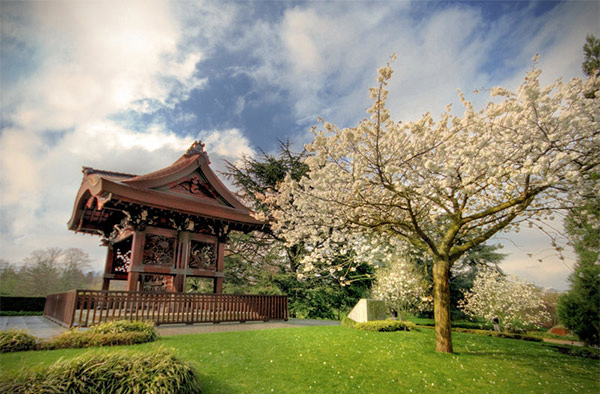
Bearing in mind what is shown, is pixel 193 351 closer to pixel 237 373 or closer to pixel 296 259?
pixel 237 373

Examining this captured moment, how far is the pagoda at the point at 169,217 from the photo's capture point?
10.6m

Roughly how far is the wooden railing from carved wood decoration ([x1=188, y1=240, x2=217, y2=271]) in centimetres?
156

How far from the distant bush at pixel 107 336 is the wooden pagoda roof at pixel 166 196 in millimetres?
4282

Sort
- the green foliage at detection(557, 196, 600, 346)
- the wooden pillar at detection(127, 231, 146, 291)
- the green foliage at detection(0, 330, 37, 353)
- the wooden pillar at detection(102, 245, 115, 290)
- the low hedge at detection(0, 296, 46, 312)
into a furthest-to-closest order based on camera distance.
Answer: the low hedge at detection(0, 296, 46, 312)
the wooden pillar at detection(102, 245, 115, 290)
the green foliage at detection(557, 196, 600, 346)
the wooden pillar at detection(127, 231, 146, 291)
the green foliage at detection(0, 330, 37, 353)

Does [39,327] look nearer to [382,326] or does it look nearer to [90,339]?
[90,339]

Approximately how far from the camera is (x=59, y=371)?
4.22 m

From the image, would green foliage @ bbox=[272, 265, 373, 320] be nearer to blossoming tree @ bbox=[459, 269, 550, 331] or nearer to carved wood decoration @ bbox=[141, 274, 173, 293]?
carved wood decoration @ bbox=[141, 274, 173, 293]

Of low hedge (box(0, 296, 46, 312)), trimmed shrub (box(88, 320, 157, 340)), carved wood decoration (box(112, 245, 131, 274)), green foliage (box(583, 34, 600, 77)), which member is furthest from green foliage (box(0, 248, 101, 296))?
green foliage (box(583, 34, 600, 77))

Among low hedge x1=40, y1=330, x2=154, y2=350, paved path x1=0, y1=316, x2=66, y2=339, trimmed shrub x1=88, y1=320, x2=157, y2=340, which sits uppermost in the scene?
trimmed shrub x1=88, y1=320, x2=157, y2=340

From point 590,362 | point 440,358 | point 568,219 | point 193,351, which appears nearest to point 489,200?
point 568,219

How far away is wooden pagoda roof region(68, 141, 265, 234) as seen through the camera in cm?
1017

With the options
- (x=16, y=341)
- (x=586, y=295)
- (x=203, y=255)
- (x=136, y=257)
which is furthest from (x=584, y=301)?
(x=16, y=341)

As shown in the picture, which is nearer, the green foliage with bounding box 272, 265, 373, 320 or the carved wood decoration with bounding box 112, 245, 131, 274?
the carved wood decoration with bounding box 112, 245, 131, 274

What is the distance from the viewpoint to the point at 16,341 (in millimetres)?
6020
